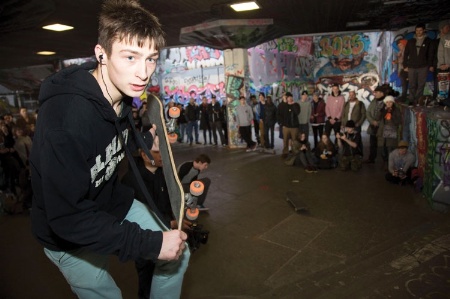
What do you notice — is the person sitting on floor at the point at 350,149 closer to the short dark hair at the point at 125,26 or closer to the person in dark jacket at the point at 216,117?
the person in dark jacket at the point at 216,117

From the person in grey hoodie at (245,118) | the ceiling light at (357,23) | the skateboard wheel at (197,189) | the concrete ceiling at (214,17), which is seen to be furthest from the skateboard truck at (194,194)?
the ceiling light at (357,23)

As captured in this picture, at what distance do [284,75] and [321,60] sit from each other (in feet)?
10.2

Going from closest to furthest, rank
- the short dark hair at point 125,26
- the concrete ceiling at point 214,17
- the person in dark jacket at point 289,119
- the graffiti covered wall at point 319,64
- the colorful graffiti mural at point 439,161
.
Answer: the short dark hair at point 125,26
the colorful graffiti mural at point 439,161
the concrete ceiling at point 214,17
the person in dark jacket at point 289,119
the graffiti covered wall at point 319,64

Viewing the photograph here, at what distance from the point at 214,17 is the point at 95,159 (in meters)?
9.46

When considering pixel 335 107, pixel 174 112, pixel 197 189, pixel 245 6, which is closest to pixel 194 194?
pixel 197 189

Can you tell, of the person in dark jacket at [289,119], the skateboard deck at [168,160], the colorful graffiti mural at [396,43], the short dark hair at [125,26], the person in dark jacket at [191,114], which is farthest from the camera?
the person in dark jacket at [191,114]

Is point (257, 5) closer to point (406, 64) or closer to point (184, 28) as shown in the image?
point (184, 28)

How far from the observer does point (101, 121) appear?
172 cm

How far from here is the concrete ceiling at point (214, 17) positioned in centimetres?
764

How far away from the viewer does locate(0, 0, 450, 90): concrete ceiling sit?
301 inches

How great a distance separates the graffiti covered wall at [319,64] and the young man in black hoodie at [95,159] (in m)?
15.7

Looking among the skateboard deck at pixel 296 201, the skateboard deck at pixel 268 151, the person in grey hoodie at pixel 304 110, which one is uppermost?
the person in grey hoodie at pixel 304 110

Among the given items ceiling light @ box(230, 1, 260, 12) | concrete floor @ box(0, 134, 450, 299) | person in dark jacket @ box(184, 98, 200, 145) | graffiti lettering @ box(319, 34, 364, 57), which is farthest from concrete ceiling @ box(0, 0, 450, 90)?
graffiti lettering @ box(319, 34, 364, 57)

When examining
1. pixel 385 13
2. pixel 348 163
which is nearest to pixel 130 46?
pixel 348 163
